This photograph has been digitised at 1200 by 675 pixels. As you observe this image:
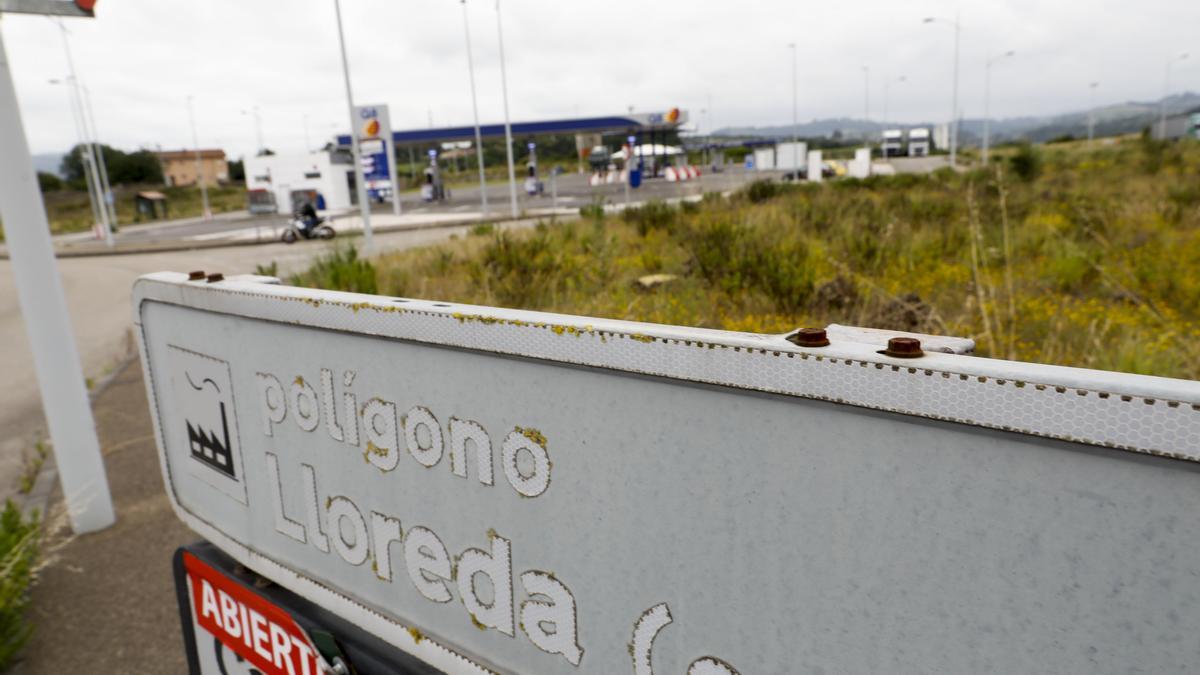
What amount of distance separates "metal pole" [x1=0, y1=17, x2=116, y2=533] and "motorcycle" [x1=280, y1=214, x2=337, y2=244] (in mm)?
19640

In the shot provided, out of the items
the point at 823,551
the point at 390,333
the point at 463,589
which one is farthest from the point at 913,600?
the point at 390,333

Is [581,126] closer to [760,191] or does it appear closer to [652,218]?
[760,191]

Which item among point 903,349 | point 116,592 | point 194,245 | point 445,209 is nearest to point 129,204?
point 445,209

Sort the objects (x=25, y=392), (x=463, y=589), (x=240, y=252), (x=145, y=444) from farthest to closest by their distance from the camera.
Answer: (x=240, y=252) → (x=25, y=392) → (x=145, y=444) → (x=463, y=589)

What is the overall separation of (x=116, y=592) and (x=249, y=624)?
299cm

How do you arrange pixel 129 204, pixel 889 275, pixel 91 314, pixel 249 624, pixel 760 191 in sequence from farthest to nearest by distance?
1. pixel 129 204
2. pixel 760 191
3. pixel 91 314
4. pixel 889 275
5. pixel 249 624

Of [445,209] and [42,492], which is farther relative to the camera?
[445,209]

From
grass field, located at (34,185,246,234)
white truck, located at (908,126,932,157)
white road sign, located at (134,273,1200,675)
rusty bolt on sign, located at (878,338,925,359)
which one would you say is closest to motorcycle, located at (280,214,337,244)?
white road sign, located at (134,273,1200,675)

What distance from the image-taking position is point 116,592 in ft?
13.7

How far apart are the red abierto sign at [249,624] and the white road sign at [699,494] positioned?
0.09 metres

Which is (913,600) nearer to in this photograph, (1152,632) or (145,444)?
(1152,632)

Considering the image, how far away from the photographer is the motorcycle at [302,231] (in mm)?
23484

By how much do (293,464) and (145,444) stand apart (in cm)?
563

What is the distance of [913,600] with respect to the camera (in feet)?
3.09
